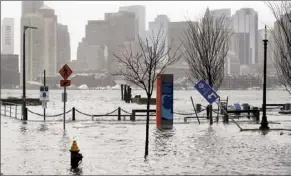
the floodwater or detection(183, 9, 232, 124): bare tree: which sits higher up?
detection(183, 9, 232, 124): bare tree

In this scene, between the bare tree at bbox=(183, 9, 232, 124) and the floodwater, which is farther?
the bare tree at bbox=(183, 9, 232, 124)

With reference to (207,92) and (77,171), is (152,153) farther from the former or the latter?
(207,92)

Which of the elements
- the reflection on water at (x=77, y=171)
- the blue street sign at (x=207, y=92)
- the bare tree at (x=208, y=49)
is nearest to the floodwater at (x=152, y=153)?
the reflection on water at (x=77, y=171)

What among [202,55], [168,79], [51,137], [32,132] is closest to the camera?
[51,137]

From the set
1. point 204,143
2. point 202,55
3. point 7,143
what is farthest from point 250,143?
point 202,55

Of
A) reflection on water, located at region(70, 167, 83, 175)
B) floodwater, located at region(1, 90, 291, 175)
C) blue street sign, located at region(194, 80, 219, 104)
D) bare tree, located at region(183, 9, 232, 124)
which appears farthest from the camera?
bare tree, located at region(183, 9, 232, 124)

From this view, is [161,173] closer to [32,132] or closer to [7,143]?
[7,143]

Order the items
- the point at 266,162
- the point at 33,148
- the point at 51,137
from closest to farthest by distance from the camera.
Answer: the point at 266,162 < the point at 33,148 < the point at 51,137

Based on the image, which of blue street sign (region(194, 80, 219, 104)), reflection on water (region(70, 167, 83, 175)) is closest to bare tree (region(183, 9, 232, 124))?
blue street sign (region(194, 80, 219, 104))

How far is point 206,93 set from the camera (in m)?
21.1

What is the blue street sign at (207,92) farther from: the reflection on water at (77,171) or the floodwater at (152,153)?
the reflection on water at (77,171)

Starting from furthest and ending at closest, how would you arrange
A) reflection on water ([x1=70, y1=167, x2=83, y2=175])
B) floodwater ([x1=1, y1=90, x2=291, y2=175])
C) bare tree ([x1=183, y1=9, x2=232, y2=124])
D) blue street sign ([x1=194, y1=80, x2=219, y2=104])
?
bare tree ([x1=183, y1=9, x2=232, y2=124]) → blue street sign ([x1=194, y1=80, x2=219, y2=104]) → floodwater ([x1=1, y1=90, x2=291, y2=175]) → reflection on water ([x1=70, y1=167, x2=83, y2=175])

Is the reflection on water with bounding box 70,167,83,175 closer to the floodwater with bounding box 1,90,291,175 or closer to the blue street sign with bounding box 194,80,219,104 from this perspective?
the floodwater with bounding box 1,90,291,175

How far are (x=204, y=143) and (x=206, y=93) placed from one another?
3.41m
